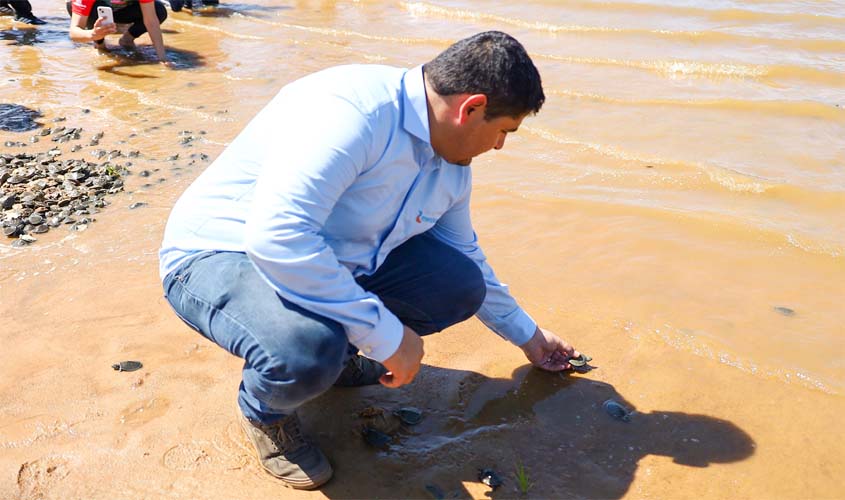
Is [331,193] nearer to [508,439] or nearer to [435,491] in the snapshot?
[435,491]

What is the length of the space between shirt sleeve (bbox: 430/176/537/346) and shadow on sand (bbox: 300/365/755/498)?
247mm

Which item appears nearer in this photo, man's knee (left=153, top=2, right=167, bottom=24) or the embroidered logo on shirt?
the embroidered logo on shirt

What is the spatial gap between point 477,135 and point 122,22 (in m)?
6.99

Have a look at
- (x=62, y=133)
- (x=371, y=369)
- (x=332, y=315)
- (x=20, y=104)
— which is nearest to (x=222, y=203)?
(x=332, y=315)

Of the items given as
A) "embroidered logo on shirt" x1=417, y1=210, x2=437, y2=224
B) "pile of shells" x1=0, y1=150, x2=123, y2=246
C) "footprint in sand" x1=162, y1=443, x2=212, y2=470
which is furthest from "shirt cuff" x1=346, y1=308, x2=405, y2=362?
"pile of shells" x1=0, y1=150, x2=123, y2=246

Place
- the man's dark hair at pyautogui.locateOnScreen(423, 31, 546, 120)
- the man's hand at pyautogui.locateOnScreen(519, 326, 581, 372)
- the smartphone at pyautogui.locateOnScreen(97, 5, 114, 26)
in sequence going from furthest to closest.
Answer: the smartphone at pyautogui.locateOnScreen(97, 5, 114, 26) < the man's hand at pyautogui.locateOnScreen(519, 326, 581, 372) < the man's dark hair at pyautogui.locateOnScreen(423, 31, 546, 120)

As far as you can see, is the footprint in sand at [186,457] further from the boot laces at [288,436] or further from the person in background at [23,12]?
the person in background at [23,12]

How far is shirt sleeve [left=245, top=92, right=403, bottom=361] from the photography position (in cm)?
200

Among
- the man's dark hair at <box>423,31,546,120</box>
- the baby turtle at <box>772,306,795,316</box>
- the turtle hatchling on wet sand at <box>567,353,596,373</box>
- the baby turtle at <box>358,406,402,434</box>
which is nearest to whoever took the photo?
the man's dark hair at <box>423,31,546,120</box>

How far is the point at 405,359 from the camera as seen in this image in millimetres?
2232

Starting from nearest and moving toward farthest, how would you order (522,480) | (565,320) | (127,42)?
(522,480) → (565,320) → (127,42)

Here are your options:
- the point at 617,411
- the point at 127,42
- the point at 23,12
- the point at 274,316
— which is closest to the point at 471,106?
the point at 274,316

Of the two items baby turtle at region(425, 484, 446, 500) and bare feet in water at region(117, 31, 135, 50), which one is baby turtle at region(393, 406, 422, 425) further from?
bare feet in water at region(117, 31, 135, 50)

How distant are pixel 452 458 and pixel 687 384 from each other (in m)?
0.97
